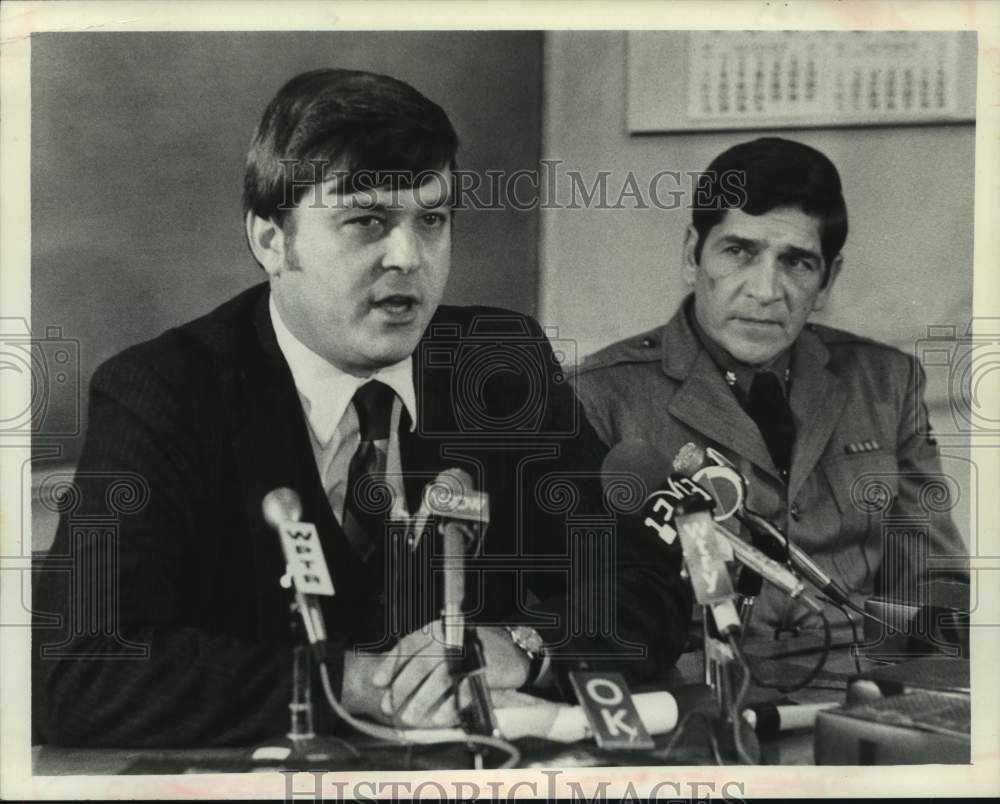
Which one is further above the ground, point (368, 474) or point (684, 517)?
point (368, 474)

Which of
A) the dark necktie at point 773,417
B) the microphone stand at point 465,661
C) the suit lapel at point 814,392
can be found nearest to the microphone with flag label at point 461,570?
the microphone stand at point 465,661

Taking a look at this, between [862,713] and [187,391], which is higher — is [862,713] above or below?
below

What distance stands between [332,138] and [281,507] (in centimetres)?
97

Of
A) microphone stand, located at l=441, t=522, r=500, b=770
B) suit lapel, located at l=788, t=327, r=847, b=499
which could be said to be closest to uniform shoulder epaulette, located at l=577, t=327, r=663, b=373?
suit lapel, located at l=788, t=327, r=847, b=499

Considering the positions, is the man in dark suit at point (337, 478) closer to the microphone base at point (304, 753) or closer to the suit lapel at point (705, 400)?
the microphone base at point (304, 753)

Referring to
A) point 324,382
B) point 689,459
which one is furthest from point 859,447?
point 324,382

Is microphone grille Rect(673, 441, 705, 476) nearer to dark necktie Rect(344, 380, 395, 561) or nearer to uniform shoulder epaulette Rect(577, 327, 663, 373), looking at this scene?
uniform shoulder epaulette Rect(577, 327, 663, 373)

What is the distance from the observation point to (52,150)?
378 cm

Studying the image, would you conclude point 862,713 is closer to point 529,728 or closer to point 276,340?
point 529,728

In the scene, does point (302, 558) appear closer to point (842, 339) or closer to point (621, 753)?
point (621, 753)

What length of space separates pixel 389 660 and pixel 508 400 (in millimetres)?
749

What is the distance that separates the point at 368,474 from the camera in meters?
3.80

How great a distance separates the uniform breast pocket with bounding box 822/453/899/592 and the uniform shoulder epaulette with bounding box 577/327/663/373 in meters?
0.56

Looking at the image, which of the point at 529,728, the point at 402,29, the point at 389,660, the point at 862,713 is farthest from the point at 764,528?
the point at 402,29
